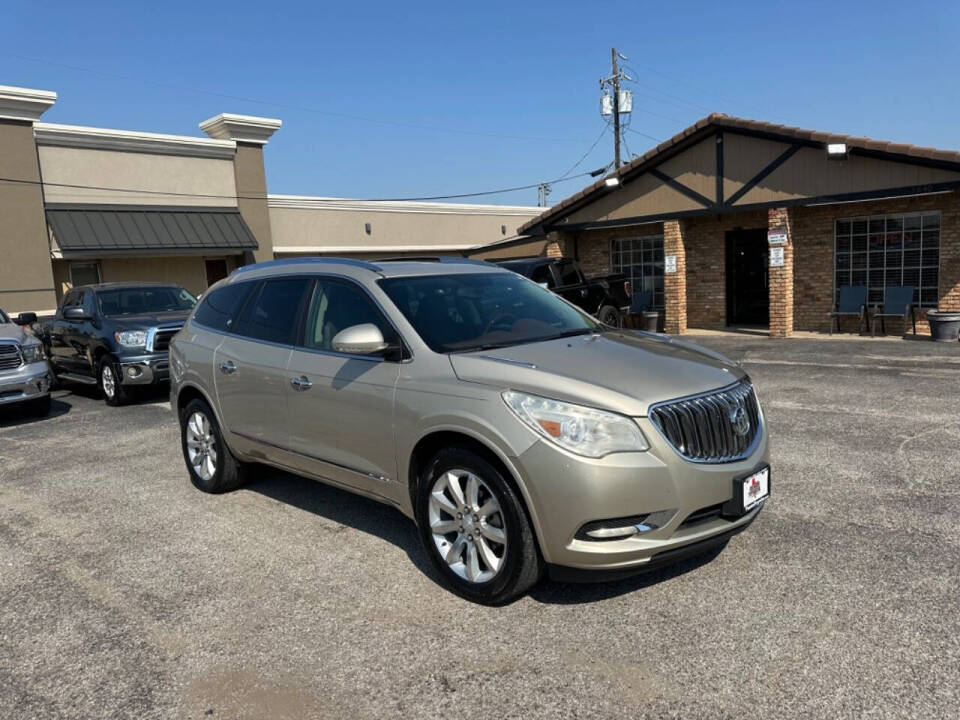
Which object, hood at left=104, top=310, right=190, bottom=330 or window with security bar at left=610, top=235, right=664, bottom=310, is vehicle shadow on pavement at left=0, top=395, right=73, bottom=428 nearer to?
hood at left=104, top=310, right=190, bottom=330

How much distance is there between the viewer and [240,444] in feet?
18.3

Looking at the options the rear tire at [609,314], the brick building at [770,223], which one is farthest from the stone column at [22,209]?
the rear tire at [609,314]

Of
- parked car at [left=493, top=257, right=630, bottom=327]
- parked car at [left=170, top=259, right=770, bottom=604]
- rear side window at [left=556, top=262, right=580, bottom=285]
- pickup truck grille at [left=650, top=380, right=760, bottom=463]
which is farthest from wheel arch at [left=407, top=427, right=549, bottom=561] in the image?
rear side window at [left=556, top=262, right=580, bottom=285]

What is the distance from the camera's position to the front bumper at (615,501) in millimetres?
3414

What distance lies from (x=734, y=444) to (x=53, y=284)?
23.3m

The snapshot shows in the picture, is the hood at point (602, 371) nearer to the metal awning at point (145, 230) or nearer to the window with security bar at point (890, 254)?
the window with security bar at point (890, 254)

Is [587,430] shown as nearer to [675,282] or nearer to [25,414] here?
[25,414]

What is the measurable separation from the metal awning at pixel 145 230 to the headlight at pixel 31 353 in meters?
13.1

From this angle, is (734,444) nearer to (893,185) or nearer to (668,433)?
(668,433)

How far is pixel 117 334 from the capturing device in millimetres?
10828

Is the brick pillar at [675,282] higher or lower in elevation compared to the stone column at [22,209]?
lower

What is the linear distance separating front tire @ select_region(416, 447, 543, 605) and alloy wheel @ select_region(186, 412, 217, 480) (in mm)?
2597

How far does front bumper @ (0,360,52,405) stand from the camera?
31.7 feet

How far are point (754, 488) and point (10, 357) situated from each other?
9.57 m
